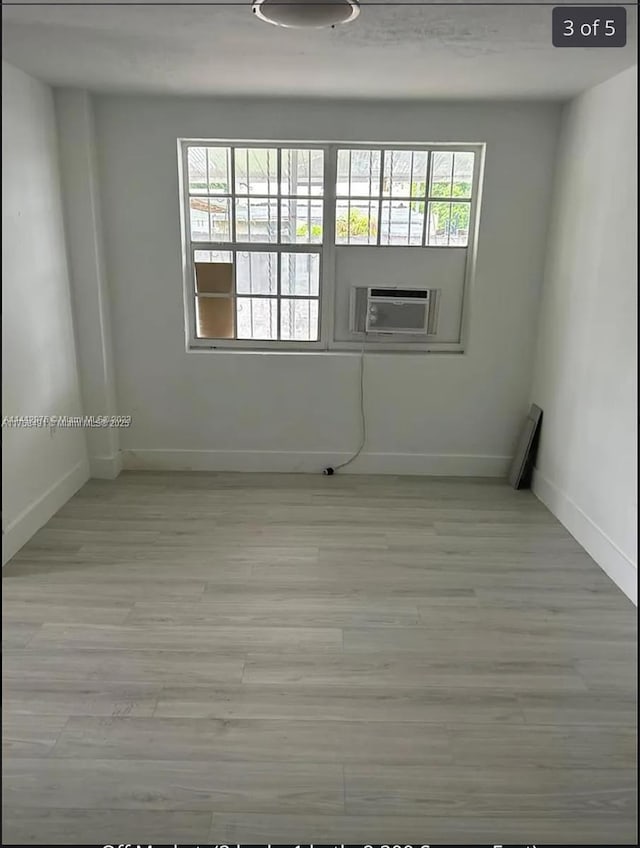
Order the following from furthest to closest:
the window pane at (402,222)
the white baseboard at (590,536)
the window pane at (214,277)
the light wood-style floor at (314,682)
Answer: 1. the window pane at (214,277)
2. the window pane at (402,222)
3. the white baseboard at (590,536)
4. the light wood-style floor at (314,682)

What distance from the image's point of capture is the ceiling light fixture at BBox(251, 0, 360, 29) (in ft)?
6.89

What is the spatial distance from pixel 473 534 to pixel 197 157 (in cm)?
281

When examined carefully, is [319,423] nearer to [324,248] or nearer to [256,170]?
[324,248]

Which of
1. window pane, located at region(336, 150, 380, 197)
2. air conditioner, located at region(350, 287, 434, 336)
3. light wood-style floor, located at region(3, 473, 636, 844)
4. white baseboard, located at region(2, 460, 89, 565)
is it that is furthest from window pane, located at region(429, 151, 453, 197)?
white baseboard, located at region(2, 460, 89, 565)

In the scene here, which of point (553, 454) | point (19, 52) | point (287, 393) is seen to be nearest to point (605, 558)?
point (553, 454)

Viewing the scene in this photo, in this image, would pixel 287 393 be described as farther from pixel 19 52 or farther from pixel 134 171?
pixel 19 52

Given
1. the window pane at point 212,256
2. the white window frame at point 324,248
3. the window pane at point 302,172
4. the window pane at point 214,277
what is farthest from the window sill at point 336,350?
the window pane at point 302,172

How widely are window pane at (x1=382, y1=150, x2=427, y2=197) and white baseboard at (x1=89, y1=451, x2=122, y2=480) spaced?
2456mm

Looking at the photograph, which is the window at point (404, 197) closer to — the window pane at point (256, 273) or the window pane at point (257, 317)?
the window pane at point (256, 273)

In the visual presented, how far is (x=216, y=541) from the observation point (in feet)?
10.7

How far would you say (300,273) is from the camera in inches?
158

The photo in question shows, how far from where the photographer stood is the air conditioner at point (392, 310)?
395 centimetres

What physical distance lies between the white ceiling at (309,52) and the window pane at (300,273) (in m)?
0.93

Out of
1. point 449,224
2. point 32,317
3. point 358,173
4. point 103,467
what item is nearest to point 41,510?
point 103,467
